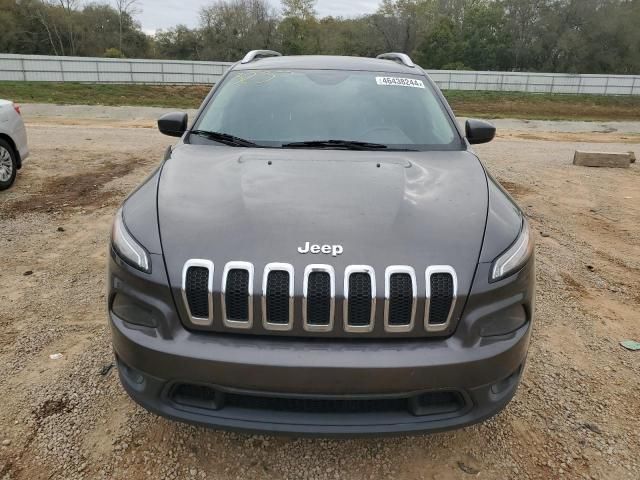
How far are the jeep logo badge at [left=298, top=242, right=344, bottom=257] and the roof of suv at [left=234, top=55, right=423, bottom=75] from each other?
84.3 inches

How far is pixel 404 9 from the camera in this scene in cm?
6125

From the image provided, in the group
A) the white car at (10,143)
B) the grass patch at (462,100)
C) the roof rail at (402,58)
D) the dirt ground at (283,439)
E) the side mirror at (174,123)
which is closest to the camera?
the dirt ground at (283,439)

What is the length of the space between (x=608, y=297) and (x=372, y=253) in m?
2.92

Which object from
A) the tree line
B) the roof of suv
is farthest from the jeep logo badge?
the tree line

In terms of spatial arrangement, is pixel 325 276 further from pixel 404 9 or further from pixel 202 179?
pixel 404 9

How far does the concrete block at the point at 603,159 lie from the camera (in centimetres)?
920

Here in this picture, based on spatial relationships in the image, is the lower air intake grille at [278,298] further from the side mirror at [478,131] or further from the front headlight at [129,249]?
the side mirror at [478,131]

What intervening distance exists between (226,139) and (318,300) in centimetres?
162

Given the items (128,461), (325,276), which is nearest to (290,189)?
(325,276)

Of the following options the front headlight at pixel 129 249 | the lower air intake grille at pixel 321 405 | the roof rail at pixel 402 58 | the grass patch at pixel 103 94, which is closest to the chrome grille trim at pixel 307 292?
the lower air intake grille at pixel 321 405

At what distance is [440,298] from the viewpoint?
1.93 meters

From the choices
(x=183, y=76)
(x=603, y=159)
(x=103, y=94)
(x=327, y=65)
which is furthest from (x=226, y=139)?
(x=183, y=76)

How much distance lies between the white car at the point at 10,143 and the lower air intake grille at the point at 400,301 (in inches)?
247

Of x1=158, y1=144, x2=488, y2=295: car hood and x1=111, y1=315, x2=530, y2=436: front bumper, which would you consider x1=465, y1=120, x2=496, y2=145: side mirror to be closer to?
x1=158, y1=144, x2=488, y2=295: car hood
